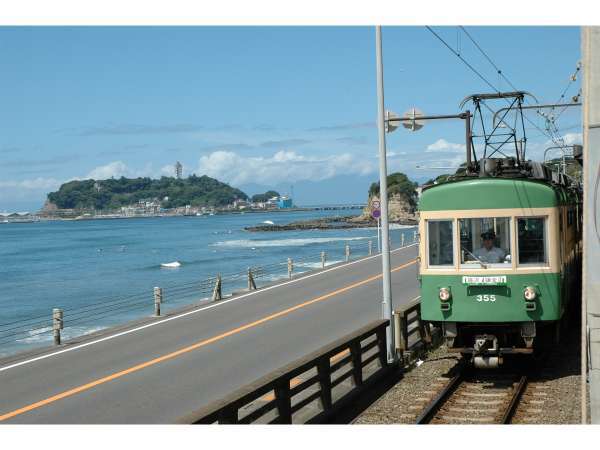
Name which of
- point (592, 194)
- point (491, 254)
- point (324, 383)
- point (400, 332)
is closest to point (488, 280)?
point (491, 254)

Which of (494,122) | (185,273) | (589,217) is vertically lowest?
(185,273)

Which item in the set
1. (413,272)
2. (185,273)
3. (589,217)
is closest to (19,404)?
(589,217)

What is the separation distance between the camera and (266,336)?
18.5 m

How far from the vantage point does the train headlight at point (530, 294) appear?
12368 mm

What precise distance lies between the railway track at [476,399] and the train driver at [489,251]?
1970 mm

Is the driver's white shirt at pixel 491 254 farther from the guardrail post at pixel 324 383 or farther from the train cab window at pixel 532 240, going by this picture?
the guardrail post at pixel 324 383

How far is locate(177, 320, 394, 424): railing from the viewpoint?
8.31 metres

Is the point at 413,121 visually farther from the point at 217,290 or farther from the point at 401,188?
the point at 401,188

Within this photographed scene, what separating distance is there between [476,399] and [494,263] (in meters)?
2.24

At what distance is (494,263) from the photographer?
12.7 metres

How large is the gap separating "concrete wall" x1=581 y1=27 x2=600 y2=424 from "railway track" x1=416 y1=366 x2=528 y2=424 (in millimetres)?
2887

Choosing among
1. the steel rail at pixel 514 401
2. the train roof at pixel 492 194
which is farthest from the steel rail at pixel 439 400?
the train roof at pixel 492 194
